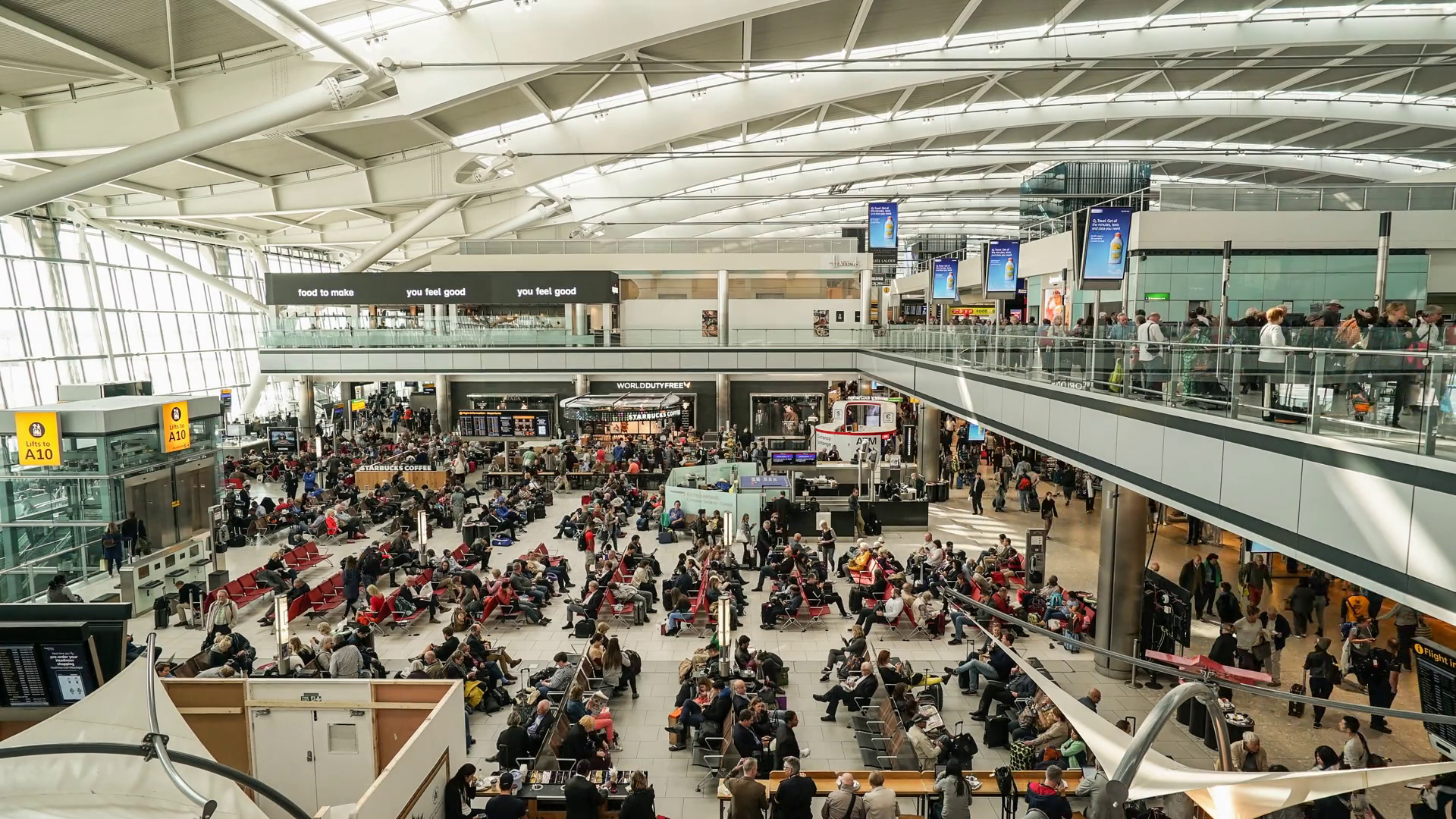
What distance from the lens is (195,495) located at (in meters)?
18.2

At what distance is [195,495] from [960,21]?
20016mm

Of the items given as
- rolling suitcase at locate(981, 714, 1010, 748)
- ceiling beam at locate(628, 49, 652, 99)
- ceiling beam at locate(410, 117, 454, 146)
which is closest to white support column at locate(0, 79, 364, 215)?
ceiling beam at locate(410, 117, 454, 146)

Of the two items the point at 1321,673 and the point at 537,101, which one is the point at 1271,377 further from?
the point at 537,101

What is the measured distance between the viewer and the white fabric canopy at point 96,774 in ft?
10.3

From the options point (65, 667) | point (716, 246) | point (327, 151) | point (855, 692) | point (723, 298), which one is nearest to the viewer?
point (65, 667)

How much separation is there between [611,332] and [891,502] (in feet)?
47.0

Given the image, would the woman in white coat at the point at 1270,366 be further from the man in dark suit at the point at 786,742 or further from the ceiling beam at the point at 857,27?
the ceiling beam at the point at 857,27

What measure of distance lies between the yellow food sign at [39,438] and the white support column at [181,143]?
174 inches

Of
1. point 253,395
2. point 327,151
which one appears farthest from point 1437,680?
point 253,395

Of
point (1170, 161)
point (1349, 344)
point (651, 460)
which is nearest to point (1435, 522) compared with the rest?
point (1349, 344)

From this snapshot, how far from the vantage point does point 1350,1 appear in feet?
63.5

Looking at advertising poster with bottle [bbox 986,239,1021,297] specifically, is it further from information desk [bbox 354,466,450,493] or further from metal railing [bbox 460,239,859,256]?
information desk [bbox 354,466,450,493]

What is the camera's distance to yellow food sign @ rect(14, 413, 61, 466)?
15.1 metres

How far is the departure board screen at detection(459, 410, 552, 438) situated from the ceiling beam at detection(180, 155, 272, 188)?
1030cm
